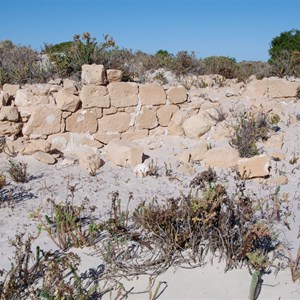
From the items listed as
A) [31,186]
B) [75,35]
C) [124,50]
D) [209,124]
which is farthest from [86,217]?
[124,50]

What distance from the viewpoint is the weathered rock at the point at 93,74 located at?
22.9ft

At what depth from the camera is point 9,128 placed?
21.9 feet

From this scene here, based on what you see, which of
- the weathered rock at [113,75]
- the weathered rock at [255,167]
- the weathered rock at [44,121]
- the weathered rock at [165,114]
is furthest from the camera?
the weathered rock at [165,114]

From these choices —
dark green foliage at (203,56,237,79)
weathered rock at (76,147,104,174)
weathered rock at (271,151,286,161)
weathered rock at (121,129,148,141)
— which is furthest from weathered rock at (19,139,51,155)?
dark green foliage at (203,56,237,79)

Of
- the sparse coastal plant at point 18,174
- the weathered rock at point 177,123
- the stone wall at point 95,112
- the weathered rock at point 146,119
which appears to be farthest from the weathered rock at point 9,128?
the weathered rock at point 177,123

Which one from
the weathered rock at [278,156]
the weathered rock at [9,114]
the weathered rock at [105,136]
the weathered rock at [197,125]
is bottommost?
the weathered rock at [278,156]

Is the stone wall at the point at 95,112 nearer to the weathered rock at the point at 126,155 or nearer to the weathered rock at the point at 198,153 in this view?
the weathered rock at the point at 198,153

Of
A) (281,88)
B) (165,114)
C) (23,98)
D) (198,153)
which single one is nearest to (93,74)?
(23,98)

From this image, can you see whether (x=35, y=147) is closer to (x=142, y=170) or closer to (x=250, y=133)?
(x=142, y=170)

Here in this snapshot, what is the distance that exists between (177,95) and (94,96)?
166 centimetres

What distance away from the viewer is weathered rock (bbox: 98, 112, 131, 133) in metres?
7.23

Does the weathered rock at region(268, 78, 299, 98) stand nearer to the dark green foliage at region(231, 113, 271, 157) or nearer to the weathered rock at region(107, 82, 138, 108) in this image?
the dark green foliage at region(231, 113, 271, 157)

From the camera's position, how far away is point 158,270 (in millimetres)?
3566

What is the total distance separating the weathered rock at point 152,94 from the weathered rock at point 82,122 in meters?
1.02
